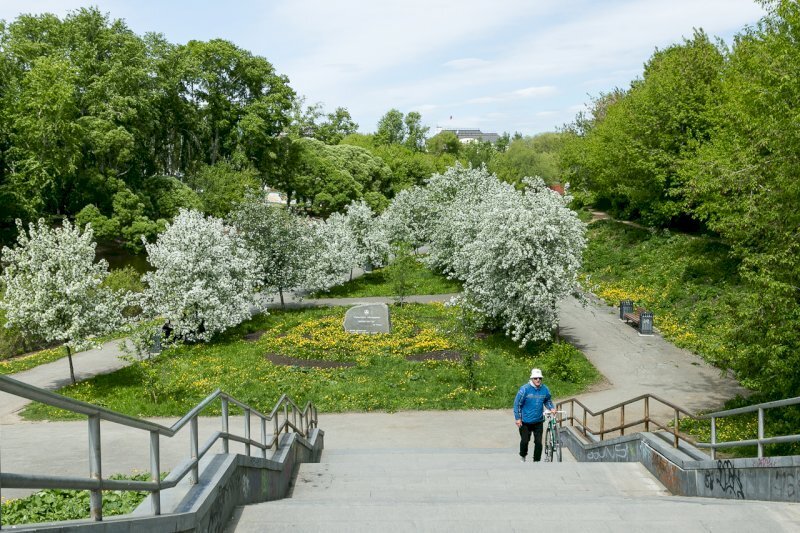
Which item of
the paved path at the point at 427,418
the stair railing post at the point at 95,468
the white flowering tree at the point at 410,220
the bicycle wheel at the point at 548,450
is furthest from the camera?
the white flowering tree at the point at 410,220

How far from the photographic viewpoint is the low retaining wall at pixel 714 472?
7.13 m

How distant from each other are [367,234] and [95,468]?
1521 inches

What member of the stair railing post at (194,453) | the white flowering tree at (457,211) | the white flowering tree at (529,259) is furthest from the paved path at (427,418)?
the white flowering tree at (457,211)

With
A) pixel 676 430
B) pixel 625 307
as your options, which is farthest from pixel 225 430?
pixel 625 307

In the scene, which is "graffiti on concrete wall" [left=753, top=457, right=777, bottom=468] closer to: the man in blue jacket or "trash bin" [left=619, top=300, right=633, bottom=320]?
the man in blue jacket

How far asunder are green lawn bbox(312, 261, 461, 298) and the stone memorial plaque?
786 centimetres

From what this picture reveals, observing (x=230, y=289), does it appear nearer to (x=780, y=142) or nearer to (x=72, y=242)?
(x=72, y=242)

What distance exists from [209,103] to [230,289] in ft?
94.4

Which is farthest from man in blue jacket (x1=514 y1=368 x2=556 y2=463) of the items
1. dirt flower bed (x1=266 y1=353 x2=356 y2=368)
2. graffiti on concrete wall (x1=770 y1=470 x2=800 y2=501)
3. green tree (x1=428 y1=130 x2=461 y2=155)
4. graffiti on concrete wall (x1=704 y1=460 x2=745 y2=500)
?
green tree (x1=428 y1=130 x2=461 y2=155)

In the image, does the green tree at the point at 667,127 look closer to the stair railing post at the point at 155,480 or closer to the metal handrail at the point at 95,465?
the metal handrail at the point at 95,465

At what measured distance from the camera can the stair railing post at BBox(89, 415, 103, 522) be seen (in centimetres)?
396

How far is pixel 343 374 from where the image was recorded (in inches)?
845

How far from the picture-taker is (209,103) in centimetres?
5066

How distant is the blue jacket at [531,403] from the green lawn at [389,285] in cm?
2303
